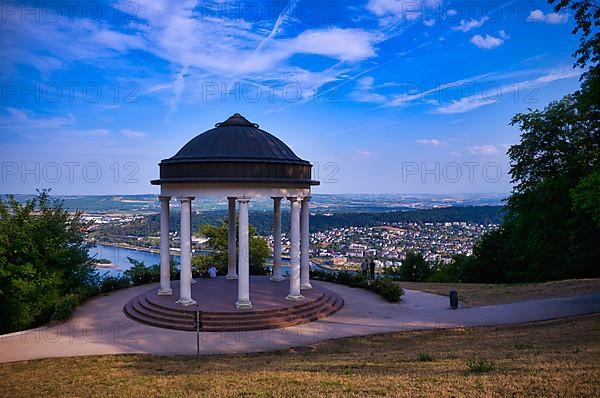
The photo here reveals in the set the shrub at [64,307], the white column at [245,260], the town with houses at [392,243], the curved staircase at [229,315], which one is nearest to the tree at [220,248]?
the town with houses at [392,243]

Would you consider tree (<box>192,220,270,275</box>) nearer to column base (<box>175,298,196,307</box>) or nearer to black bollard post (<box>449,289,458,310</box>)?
column base (<box>175,298,196,307</box>)

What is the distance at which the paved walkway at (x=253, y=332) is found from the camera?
15.9 metres

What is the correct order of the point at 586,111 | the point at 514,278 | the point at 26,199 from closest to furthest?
the point at 586,111
the point at 26,199
the point at 514,278

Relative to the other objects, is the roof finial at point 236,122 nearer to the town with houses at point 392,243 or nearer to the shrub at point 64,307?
the shrub at point 64,307

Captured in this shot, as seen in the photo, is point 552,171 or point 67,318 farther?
point 552,171

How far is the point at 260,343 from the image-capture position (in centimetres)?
1650

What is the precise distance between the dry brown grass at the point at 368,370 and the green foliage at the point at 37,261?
22.8 ft

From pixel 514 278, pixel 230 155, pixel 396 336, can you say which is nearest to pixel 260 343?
pixel 396 336

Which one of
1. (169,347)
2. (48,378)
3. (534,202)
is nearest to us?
(48,378)

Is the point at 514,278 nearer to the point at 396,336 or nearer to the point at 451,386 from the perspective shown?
the point at 396,336

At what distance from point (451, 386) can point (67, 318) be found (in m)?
18.0

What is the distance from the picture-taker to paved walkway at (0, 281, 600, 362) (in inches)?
625

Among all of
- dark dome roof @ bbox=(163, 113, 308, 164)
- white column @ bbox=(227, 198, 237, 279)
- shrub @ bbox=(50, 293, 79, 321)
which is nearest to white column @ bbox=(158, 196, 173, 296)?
dark dome roof @ bbox=(163, 113, 308, 164)

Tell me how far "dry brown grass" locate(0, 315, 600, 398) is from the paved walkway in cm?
116
